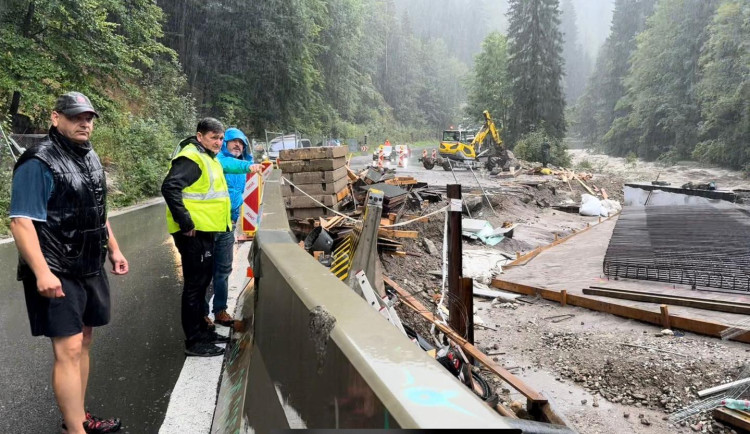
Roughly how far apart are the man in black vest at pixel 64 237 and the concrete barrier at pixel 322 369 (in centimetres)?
92

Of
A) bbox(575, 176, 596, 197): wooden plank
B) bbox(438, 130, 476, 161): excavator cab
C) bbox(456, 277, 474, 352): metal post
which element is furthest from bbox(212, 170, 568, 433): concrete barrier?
bbox(438, 130, 476, 161): excavator cab

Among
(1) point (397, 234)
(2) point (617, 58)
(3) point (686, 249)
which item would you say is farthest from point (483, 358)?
(2) point (617, 58)

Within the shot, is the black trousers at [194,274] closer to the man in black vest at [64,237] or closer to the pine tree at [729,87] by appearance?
the man in black vest at [64,237]

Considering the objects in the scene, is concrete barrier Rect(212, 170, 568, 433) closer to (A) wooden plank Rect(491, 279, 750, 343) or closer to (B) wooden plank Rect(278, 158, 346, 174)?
(A) wooden plank Rect(491, 279, 750, 343)

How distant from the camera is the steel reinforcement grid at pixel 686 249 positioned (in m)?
7.18

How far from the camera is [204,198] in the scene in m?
4.10

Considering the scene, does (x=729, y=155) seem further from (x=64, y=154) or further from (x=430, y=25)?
(x=430, y=25)

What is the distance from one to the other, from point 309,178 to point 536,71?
Result: 4734 centimetres

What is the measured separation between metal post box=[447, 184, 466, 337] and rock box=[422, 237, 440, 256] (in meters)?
4.00

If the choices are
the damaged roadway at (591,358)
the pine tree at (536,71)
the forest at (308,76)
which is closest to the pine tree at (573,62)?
the forest at (308,76)

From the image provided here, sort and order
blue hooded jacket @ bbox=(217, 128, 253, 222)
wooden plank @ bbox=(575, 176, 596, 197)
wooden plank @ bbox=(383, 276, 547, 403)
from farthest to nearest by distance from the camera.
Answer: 1. wooden plank @ bbox=(575, 176, 596, 197)
2. blue hooded jacket @ bbox=(217, 128, 253, 222)
3. wooden plank @ bbox=(383, 276, 547, 403)

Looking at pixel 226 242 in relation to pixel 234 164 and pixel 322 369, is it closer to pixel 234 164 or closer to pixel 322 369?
pixel 234 164

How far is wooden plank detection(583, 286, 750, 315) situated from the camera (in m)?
5.99

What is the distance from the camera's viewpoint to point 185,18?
111 feet
